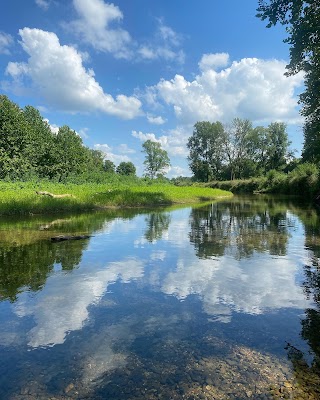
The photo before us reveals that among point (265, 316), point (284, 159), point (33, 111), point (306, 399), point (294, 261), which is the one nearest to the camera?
point (306, 399)

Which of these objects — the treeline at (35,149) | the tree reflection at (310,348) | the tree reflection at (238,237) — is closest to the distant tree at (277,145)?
the treeline at (35,149)

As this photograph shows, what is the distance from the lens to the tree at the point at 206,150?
11331 cm

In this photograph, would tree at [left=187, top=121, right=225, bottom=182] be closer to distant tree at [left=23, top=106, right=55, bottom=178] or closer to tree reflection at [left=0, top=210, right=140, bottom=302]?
distant tree at [left=23, top=106, right=55, bottom=178]

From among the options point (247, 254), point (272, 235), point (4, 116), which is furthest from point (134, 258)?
point (4, 116)

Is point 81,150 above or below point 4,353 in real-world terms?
above

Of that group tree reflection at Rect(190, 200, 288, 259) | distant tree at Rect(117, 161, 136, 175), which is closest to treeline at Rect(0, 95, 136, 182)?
tree reflection at Rect(190, 200, 288, 259)

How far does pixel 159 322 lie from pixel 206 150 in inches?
4413

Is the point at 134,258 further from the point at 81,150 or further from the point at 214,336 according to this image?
→ the point at 81,150

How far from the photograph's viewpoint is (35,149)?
59031 millimetres

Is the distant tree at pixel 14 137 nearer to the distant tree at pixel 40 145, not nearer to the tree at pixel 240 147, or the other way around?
the distant tree at pixel 40 145

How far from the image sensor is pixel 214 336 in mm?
6520

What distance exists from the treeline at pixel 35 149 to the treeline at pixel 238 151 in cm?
4974

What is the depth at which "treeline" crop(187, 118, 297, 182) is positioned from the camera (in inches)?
4151

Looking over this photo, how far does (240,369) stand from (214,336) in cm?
120
